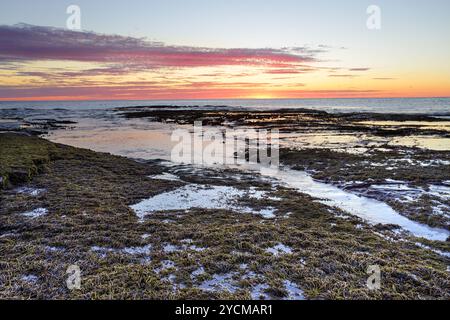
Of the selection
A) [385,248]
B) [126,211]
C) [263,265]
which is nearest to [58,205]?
[126,211]

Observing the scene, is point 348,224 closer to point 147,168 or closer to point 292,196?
point 292,196

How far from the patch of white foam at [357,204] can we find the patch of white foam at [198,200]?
2.91 meters

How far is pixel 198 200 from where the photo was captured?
13398 millimetres

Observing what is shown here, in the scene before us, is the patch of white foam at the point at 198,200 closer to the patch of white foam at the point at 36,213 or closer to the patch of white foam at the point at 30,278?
the patch of white foam at the point at 36,213

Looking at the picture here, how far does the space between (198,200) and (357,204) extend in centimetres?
651

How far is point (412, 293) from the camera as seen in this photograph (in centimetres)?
624

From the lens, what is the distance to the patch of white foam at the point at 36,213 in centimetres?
1034

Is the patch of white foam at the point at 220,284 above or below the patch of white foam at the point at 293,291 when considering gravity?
above

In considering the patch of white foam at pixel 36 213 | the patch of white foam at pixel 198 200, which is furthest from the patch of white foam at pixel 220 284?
the patch of white foam at pixel 36 213

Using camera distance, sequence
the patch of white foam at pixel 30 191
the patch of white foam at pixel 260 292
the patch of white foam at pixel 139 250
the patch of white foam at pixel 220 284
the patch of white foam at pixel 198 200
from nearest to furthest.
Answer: the patch of white foam at pixel 260 292, the patch of white foam at pixel 220 284, the patch of white foam at pixel 139 250, the patch of white foam at pixel 198 200, the patch of white foam at pixel 30 191

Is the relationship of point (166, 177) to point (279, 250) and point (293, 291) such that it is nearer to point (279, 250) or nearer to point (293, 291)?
point (279, 250)

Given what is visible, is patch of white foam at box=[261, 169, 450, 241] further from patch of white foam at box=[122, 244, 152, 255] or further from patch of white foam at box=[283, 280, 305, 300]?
patch of white foam at box=[122, 244, 152, 255]

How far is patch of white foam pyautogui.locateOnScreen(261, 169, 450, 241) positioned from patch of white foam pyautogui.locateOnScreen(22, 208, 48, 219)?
34.5ft

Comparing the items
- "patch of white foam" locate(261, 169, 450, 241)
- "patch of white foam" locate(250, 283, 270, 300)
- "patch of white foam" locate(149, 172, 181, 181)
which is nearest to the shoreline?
"patch of white foam" locate(250, 283, 270, 300)
